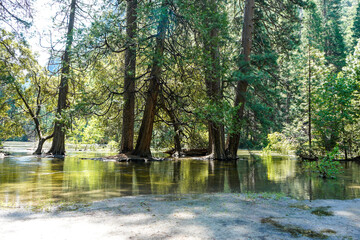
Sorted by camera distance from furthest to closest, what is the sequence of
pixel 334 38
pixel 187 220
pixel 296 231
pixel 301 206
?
1. pixel 334 38
2. pixel 301 206
3. pixel 187 220
4. pixel 296 231

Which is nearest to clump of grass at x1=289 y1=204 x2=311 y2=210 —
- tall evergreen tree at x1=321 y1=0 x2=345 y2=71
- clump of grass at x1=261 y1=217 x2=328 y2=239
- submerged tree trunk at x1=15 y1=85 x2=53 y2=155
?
clump of grass at x1=261 y1=217 x2=328 y2=239

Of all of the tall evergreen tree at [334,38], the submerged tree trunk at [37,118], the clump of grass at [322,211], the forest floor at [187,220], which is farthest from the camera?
the tall evergreen tree at [334,38]

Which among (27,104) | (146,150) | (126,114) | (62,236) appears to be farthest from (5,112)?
(62,236)

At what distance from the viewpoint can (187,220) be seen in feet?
13.3

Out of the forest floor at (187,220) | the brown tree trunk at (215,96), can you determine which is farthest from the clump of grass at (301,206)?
the brown tree trunk at (215,96)

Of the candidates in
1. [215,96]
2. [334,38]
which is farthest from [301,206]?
[334,38]

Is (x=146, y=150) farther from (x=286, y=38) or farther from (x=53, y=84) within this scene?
(x=286, y=38)

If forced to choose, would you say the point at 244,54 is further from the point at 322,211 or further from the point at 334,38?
the point at 334,38

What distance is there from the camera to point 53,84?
21172mm

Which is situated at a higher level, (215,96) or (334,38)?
(334,38)

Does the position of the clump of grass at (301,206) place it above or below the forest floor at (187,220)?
below

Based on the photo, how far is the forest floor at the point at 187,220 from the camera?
11.3 ft

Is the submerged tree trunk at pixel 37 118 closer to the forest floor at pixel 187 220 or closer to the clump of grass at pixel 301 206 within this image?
the forest floor at pixel 187 220

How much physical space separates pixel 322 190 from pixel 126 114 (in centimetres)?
1191
